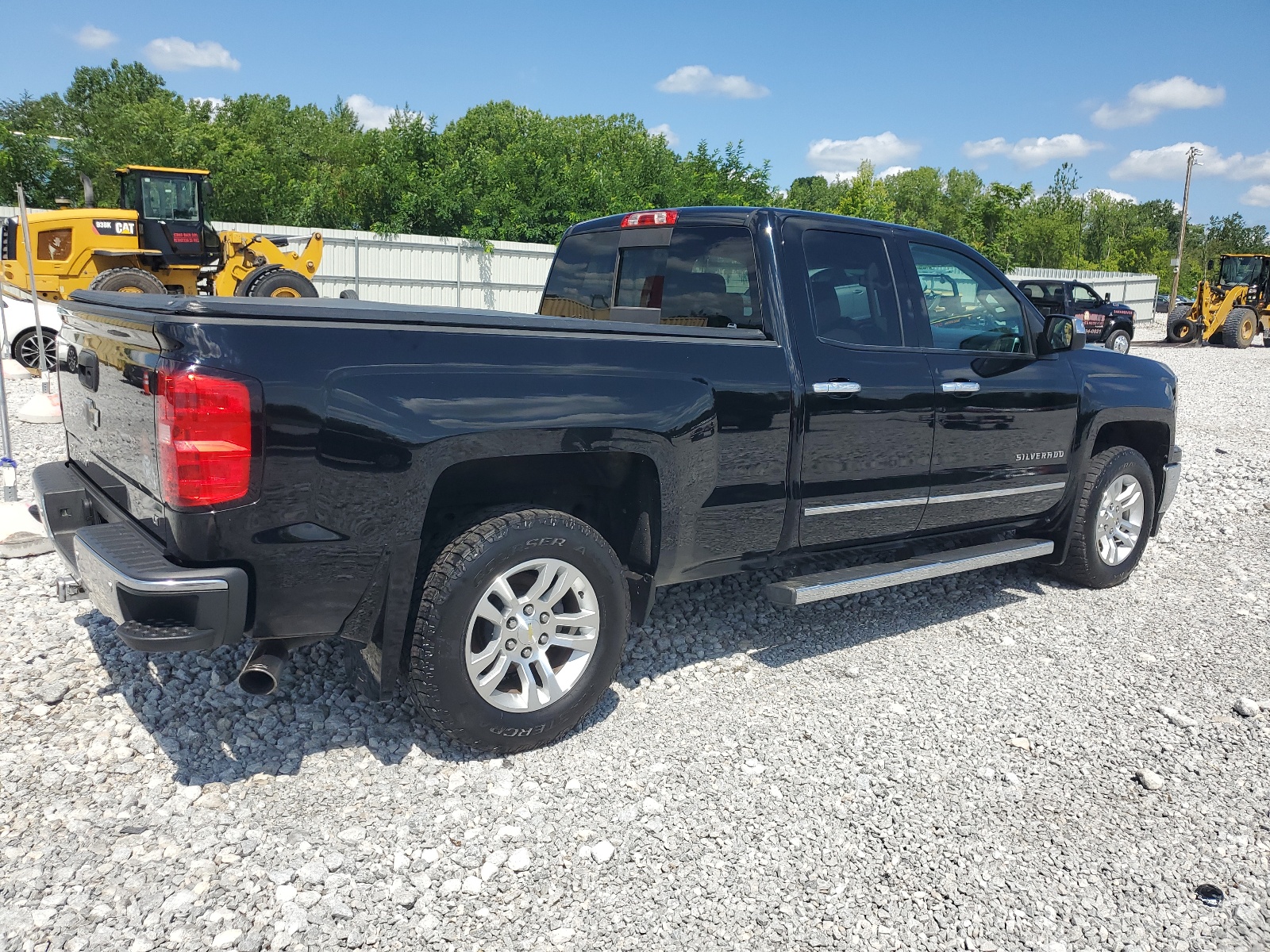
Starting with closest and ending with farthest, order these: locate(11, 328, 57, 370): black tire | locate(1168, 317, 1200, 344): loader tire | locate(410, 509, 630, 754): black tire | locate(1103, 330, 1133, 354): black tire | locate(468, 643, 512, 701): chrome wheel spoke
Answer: locate(410, 509, 630, 754): black tire < locate(468, 643, 512, 701): chrome wheel spoke < locate(11, 328, 57, 370): black tire < locate(1103, 330, 1133, 354): black tire < locate(1168, 317, 1200, 344): loader tire

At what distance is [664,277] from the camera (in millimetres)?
4477

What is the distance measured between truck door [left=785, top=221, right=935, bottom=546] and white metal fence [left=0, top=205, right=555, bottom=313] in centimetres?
2070

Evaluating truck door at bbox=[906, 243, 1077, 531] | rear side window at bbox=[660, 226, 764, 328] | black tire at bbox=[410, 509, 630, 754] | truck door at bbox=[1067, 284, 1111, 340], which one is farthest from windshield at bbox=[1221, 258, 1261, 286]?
black tire at bbox=[410, 509, 630, 754]

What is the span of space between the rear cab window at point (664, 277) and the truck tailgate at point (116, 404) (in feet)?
6.49

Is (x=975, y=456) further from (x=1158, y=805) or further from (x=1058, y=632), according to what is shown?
(x=1158, y=805)

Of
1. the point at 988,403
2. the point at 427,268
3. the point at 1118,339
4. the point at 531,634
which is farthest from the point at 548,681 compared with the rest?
the point at 427,268

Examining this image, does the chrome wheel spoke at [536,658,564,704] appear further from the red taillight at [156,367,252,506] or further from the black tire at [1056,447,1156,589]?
the black tire at [1056,447,1156,589]

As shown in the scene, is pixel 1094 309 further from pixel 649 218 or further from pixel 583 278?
pixel 649 218

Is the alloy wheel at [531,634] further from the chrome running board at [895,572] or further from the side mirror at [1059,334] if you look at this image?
the side mirror at [1059,334]

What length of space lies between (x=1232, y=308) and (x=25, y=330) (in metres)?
29.5


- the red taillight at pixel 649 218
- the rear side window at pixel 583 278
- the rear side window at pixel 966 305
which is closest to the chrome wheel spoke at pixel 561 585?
the rear side window at pixel 583 278

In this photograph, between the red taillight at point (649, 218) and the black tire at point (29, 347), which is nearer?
the red taillight at point (649, 218)

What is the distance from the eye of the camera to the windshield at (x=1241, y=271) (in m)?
28.5

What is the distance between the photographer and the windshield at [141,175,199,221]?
1647cm
